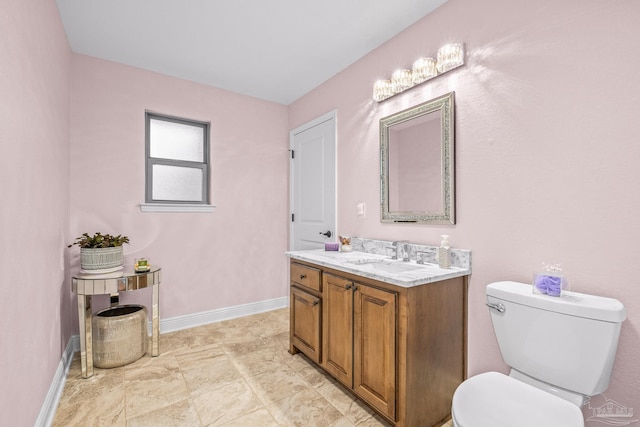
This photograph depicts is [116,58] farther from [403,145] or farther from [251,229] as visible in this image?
[403,145]

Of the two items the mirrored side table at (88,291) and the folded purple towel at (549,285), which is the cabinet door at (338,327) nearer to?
the folded purple towel at (549,285)

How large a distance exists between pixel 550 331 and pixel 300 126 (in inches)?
Answer: 114

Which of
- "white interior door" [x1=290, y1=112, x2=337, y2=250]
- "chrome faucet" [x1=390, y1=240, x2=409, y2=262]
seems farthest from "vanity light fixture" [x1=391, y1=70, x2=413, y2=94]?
"chrome faucet" [x1=390, y1=240, x2=409, y2=262]

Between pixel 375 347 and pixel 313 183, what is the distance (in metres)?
1.94

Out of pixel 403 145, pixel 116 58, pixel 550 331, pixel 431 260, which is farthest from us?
pixel 116 58

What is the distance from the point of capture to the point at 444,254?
1.79 metres

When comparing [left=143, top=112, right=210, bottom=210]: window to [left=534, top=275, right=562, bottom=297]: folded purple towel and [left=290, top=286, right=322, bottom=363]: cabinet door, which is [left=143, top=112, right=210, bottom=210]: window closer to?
[left=290, top=286, right=322, bottom=363]: cabinet door

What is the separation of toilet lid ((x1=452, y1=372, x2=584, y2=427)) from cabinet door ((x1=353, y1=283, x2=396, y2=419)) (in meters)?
0.40

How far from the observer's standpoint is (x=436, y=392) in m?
1.61

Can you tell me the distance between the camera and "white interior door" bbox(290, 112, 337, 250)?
295 cm

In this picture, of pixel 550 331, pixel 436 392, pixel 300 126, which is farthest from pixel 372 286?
pixel 300 126

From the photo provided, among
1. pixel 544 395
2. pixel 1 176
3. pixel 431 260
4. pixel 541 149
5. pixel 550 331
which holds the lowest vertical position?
pixel 544 395

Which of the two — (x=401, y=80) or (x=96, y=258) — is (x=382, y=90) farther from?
(x=96, y=258)

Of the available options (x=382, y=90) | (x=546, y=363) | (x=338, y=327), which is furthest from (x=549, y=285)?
(x=382, y=90)
